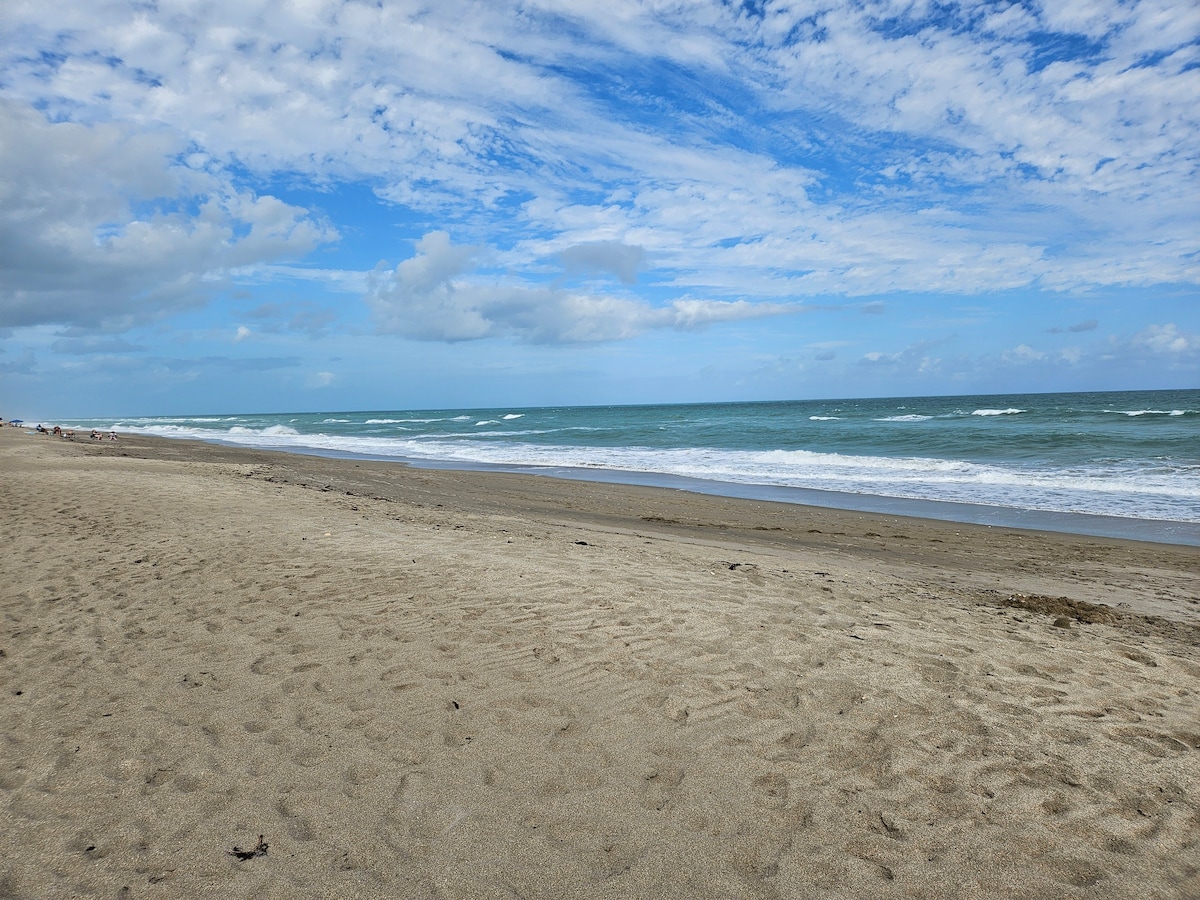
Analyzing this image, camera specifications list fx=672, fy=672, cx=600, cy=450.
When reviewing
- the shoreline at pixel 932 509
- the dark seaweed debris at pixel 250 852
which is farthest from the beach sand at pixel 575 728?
the shoreline at pixel 932 509

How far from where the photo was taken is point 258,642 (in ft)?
16.2

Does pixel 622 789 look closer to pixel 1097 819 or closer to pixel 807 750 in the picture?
pixel 807 750

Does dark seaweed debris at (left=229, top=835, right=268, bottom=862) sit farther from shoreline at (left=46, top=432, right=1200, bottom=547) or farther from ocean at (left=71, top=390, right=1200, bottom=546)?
ocean at (left=71, top=390, right=1200, bottom=546)

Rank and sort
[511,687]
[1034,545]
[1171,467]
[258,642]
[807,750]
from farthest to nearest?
1. [1171,467]
2. [1034,545]
3. [258,642]
4. [511,687]
5. [807,750]

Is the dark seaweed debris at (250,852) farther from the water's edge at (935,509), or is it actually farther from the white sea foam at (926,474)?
the white sea foam at (926,474)

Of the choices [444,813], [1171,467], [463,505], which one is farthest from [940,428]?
[444,813]

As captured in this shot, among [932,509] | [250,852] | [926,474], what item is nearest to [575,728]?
[250,852]

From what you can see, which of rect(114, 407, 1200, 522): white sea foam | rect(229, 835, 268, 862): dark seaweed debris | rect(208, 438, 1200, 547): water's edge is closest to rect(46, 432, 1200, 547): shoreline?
rect(208, 438, 1200, 547): water's edge

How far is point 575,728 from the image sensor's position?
12.4 ft

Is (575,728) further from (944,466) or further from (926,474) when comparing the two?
(944,466)

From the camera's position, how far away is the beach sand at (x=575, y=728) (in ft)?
8.89

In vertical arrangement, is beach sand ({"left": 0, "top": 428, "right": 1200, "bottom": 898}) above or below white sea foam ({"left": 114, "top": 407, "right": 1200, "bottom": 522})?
above

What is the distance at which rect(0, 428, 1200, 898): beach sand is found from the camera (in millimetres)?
2711

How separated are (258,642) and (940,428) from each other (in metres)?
40.5
